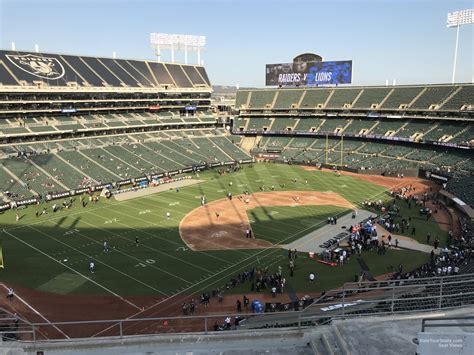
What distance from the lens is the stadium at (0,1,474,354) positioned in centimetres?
1241

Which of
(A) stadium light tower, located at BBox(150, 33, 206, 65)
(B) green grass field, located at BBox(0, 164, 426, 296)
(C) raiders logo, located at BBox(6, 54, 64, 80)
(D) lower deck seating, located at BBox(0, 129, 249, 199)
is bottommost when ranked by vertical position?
(B) green grass field, located at BBox(0, 164, 426, 296)

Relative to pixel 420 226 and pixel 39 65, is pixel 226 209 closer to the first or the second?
pixel 420 226

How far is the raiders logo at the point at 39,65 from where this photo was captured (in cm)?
6544

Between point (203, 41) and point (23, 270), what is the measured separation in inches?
3038

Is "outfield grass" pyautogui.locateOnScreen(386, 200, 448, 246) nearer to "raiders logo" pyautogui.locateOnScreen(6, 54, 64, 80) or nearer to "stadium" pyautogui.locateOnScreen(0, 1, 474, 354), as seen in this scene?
"stadium" pyautogui.locateOnScreen(0, 1, 474, 354)

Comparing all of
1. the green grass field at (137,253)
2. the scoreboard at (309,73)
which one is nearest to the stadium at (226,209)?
the green grass field at (137,253)

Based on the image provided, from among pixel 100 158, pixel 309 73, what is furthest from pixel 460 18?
pixel 100 158

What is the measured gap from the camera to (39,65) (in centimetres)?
6769

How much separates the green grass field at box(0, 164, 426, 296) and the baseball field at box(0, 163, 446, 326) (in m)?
0.07

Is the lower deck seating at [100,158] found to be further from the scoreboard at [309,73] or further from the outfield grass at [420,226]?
the outfield grass at [420,226]

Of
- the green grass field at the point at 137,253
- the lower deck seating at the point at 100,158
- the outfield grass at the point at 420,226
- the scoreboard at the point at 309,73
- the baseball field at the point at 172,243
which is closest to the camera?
the baseball field at the point at 172,243

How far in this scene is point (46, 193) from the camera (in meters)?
48.5

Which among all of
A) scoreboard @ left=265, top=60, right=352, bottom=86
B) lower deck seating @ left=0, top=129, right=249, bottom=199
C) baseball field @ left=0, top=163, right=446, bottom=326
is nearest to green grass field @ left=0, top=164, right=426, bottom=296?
baseball field @ left=0, top=163, right=446, bottom=326

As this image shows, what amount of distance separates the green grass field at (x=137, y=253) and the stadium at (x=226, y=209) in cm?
20
